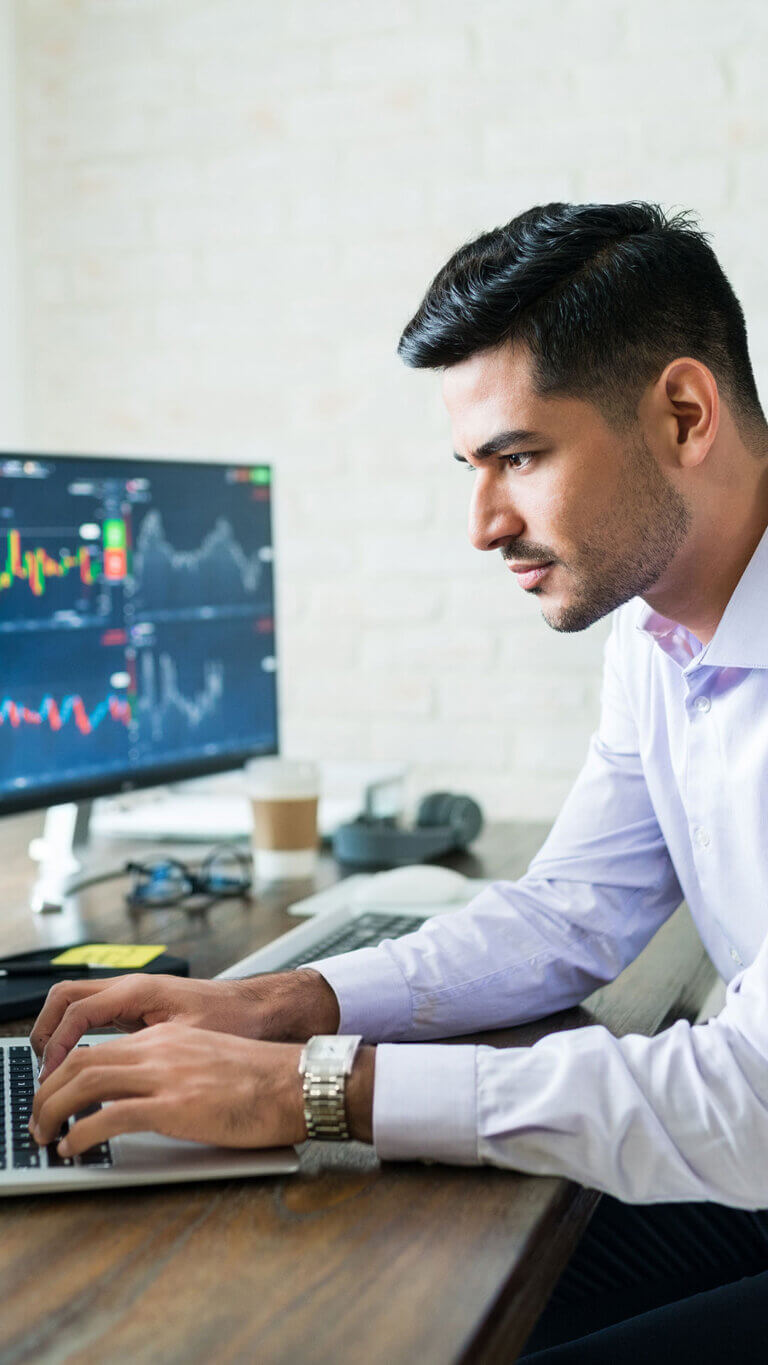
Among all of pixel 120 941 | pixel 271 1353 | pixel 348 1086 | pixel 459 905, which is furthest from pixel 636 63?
pixel 271 1353

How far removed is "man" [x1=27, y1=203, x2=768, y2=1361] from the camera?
Result: 76 cm

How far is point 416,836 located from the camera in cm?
162

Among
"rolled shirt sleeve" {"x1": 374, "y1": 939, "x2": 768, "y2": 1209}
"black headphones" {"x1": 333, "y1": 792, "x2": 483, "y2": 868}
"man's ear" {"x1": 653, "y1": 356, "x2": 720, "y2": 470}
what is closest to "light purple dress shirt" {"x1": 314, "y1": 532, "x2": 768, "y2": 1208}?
"rolled shirt sleeve" {"x1": 374, "y1": 939, "x2": 768, "y2": 1209}

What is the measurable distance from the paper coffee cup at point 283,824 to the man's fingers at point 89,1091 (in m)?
0.78

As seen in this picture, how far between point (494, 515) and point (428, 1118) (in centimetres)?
49

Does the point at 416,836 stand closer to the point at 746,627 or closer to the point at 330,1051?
the point at 746,627

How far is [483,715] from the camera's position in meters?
2.16

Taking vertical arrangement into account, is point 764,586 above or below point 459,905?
above

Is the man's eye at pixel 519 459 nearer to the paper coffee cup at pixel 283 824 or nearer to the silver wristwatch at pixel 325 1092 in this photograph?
the silver wristwatch at pixel 325 1092

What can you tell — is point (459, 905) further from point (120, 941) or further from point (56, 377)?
point (56, 377)

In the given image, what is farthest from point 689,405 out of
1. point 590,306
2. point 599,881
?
point 599,881

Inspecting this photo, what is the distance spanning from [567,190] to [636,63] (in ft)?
0.66

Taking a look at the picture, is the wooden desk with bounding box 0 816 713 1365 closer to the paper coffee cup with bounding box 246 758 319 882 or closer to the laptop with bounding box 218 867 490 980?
the laptop with bounding box 218 867 490 980

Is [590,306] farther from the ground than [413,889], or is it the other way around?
[590,306]
